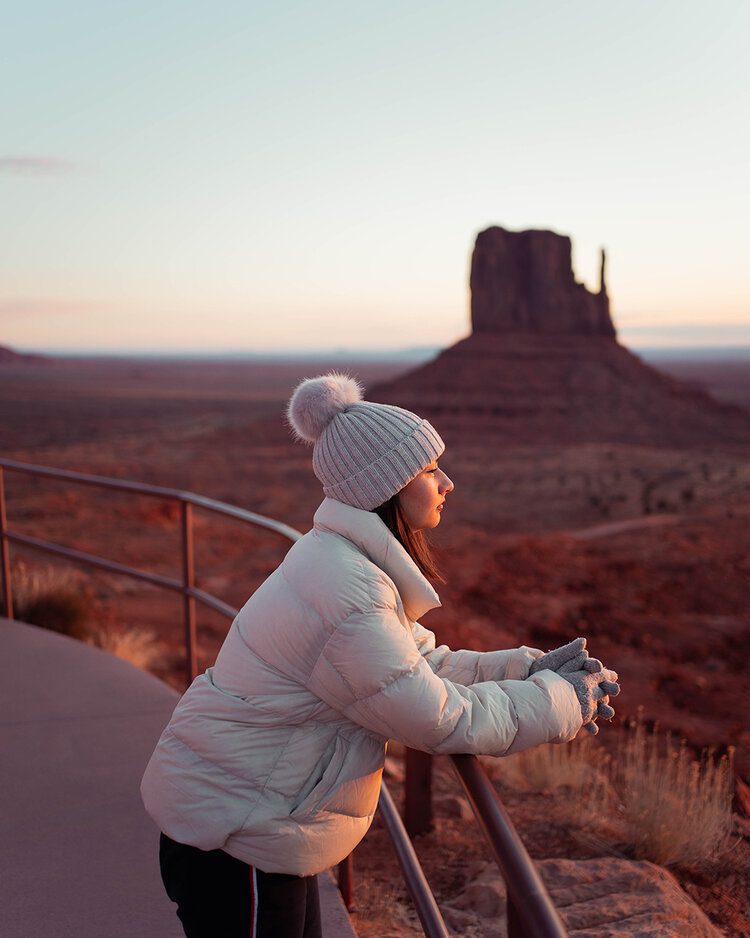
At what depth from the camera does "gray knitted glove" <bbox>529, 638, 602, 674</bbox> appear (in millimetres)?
1767

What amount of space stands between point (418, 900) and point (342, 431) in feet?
3.13

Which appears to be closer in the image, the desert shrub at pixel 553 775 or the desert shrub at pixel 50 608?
the desert shrub at pixel 553 775

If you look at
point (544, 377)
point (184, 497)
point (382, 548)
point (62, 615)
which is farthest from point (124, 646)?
point (544, 377)

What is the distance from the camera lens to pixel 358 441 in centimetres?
179

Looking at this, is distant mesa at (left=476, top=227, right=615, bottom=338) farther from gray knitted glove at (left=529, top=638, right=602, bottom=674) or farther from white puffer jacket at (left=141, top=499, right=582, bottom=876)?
white puffer jacket at (left=141, top=499, right=582, bottom=876)

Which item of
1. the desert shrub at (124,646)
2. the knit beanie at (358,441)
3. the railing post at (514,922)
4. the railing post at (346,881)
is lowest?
the desert shrub at (124,646)

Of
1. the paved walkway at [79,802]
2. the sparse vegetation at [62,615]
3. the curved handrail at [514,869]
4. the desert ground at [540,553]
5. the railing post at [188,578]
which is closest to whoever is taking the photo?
the curved handrail at [514,869]

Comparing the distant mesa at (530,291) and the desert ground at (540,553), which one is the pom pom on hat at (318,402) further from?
the distant mesa at (530,291)

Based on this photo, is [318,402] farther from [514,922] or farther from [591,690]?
[514,922]

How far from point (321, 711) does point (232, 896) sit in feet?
1.40

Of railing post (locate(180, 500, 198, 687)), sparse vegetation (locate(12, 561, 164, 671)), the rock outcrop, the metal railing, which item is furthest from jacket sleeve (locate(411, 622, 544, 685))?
sparse vegetation (locate(12, 561, 164, 671))

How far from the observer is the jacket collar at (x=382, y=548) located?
5.66 ft

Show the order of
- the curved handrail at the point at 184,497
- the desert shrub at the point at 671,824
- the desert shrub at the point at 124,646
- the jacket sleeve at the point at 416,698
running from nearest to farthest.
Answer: the jacket sleeve at the point at 416,698 < the curved handrail at the point at 184,497 < the desert shrub at the point at 671,824 < the desert shrub at the point at 124,646

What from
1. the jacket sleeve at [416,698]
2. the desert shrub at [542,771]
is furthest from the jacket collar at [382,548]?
the desert shrub at [542,771]
